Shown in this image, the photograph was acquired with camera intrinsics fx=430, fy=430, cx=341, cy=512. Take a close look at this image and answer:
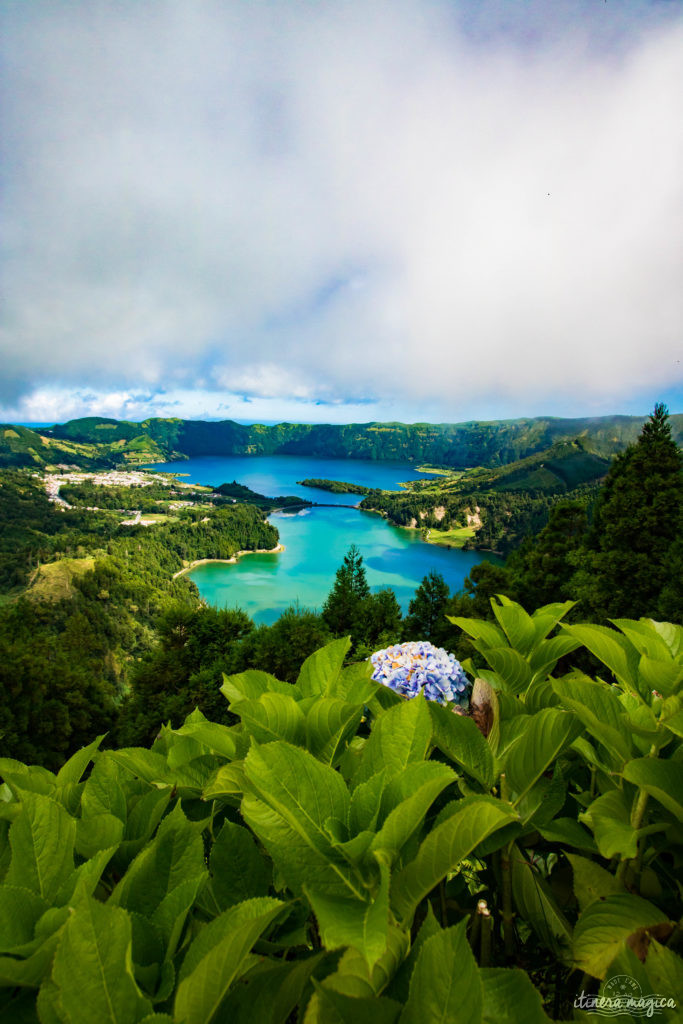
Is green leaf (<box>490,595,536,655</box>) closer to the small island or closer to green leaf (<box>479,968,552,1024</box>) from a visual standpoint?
green leaf (<box>479,968,552,1024</box>)

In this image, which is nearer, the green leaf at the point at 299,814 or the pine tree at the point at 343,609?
the green leaf at the point at 299,814

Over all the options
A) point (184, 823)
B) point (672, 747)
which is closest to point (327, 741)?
point (184, 823)

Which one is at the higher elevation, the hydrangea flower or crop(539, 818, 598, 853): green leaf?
crop(539, 818, 598, 853): green leaf

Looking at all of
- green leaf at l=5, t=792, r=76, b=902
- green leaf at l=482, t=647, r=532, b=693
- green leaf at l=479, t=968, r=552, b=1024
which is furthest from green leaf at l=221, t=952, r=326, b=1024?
green leaf at l=482, t=647, r=532, b=693

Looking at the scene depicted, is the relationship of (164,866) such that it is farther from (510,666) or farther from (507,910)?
(510,666)

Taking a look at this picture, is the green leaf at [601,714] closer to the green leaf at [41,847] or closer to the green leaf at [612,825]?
the green leaf at [612,825]

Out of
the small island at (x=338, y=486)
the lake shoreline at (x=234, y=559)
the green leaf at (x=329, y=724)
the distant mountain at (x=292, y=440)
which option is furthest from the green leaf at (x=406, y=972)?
the distant mountain at (x=292, y=440)

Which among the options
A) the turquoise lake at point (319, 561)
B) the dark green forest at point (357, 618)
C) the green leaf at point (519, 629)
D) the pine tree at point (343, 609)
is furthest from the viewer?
the turquoise lake at point (319, 561)

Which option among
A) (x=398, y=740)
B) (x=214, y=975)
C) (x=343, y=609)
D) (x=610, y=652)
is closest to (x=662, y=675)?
(x=610, y=652)
